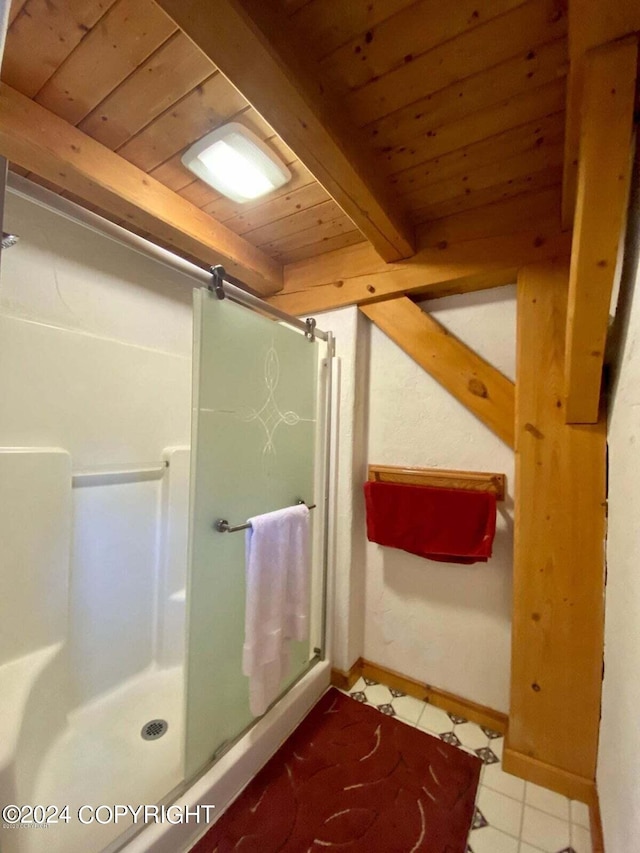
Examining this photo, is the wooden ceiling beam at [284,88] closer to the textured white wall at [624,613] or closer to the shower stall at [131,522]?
the shower stall at [131,522]

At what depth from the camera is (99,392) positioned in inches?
56.1

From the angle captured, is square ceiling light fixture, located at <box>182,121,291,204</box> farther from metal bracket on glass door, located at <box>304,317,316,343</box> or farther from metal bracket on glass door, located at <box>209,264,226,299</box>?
metal bracket on glass door, located at <box>304,317,316,343</box>

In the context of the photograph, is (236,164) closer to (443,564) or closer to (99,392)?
(99,392)

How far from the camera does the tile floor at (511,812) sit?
41.2 inches

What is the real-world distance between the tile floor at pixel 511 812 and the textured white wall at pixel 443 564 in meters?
0.16

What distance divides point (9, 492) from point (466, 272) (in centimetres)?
189

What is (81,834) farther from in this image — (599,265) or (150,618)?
(599,265)

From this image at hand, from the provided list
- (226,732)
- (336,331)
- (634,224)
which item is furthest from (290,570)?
(634,224)

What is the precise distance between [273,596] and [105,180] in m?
1.55

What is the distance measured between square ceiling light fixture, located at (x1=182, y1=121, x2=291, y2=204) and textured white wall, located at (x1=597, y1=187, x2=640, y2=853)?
107 centimetres

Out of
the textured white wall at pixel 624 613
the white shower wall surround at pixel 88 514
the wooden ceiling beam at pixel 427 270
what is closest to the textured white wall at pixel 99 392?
the white shower wall surround at pixel 88 514

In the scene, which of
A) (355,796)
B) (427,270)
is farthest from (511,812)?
(427,270)

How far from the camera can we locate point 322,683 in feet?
5.36

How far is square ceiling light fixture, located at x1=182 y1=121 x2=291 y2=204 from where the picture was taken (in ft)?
3.54
